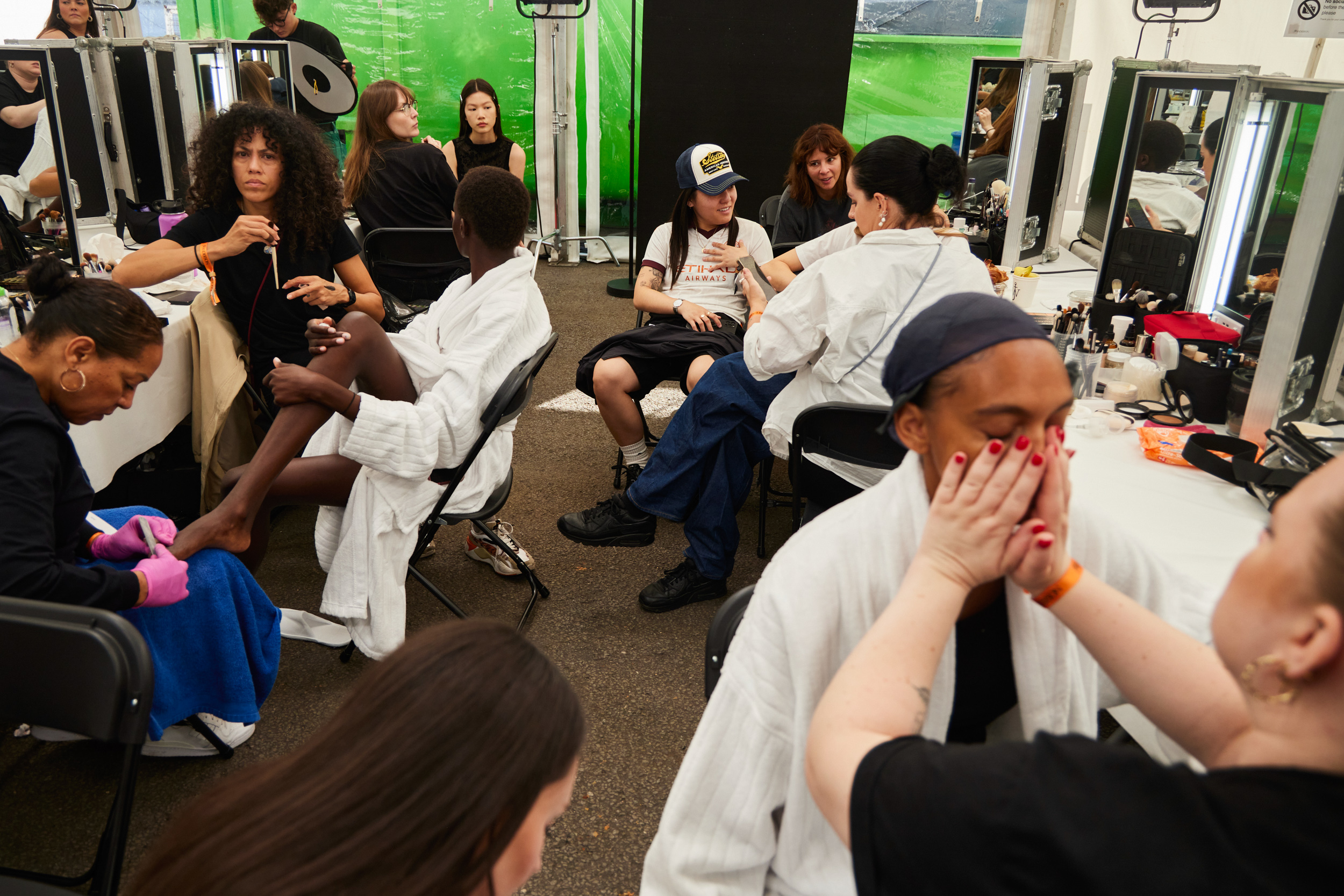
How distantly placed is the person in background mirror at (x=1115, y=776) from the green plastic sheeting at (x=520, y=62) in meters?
6.43

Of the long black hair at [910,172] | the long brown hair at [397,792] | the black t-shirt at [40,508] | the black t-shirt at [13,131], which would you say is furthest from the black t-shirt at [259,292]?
the long brown hair at [397,792]

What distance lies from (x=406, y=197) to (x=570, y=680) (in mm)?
2479

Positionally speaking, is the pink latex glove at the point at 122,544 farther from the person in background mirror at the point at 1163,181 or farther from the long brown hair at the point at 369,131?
the person in background mirror at the point at 1163,181

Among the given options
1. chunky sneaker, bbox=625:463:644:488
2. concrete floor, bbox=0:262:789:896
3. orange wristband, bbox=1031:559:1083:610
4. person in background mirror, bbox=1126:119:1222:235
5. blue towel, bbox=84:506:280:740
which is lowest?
concrete floor, bbox=0:262:789:896

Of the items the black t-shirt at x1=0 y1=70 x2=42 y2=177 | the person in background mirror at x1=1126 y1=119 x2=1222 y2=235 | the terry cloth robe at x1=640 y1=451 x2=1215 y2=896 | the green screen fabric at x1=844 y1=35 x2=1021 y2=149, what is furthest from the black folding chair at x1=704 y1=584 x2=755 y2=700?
the green screen fabric at x1=844 y1=35 x2=1021 y2=149

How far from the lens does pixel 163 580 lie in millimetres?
1627

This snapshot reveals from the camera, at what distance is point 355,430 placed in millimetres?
2064

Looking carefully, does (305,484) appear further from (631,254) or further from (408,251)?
(631,254)

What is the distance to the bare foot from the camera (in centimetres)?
181

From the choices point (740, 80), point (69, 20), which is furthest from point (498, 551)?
point (740, 80)

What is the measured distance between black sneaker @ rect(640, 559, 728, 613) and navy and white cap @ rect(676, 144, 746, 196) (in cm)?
142

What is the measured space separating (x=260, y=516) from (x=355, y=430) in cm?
39

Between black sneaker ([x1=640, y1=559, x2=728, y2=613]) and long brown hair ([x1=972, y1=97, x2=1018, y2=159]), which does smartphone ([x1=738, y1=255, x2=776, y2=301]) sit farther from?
long brown hair ([x1=972, y1=97, x2=1018, y2=159])

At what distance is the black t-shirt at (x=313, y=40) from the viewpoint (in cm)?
465
